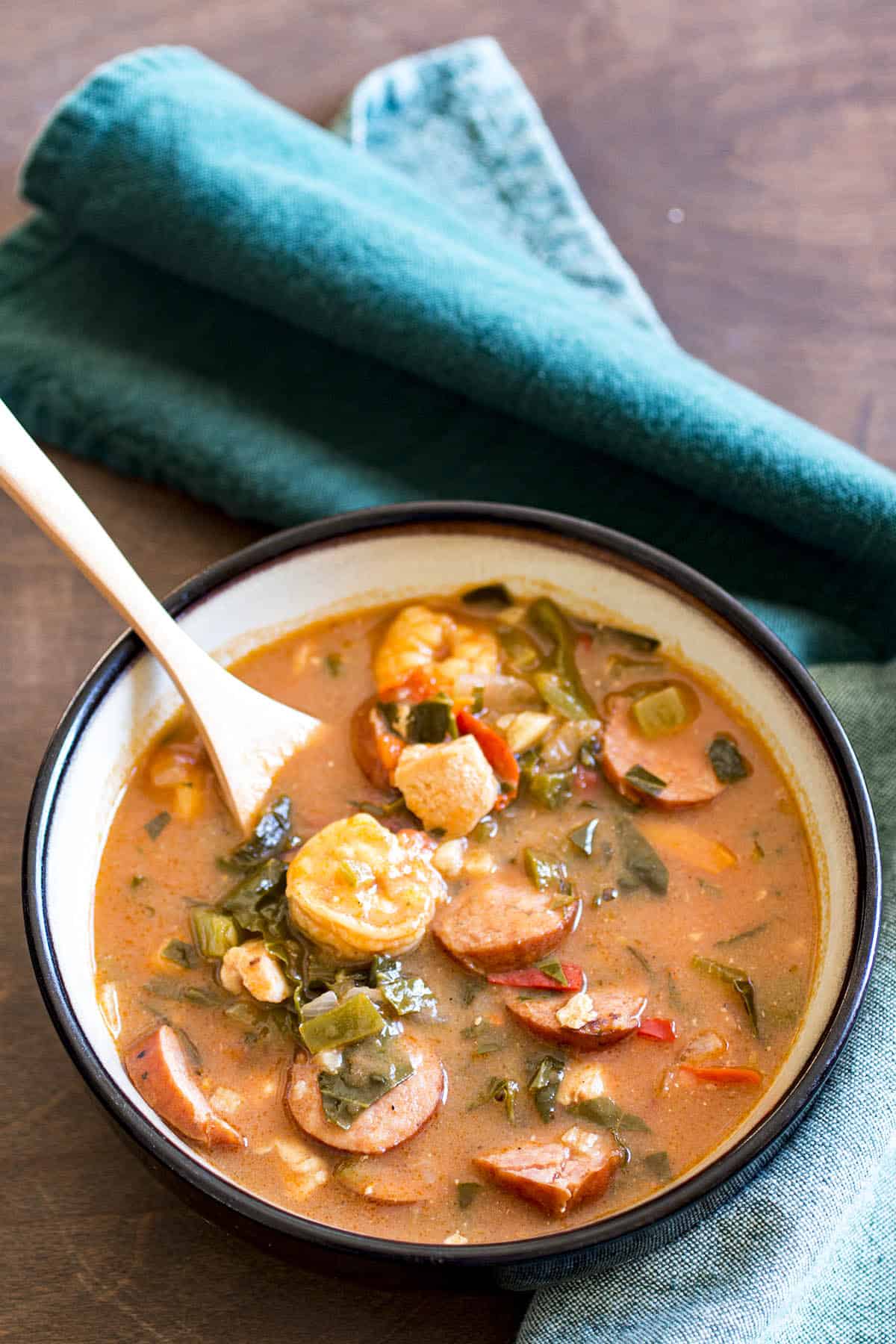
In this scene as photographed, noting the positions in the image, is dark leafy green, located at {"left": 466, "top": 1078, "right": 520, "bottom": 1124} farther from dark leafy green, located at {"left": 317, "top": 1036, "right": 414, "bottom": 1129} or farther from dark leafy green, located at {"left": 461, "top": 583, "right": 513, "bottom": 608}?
dark leafy green, located at {"left": 461, "top": 583, "right": 513, "bottom": 608}

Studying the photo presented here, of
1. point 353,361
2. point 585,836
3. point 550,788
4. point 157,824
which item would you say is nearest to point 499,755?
point 550,788

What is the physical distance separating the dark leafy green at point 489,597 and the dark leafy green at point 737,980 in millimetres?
839

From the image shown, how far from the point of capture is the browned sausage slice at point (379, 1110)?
7.02ft

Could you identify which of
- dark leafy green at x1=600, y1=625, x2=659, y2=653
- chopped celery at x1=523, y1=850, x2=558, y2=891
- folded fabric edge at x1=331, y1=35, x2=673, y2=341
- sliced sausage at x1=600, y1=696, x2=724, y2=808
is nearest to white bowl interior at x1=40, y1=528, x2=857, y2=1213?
dark leafy green at x1=600, y1=625, x2=659, y2=653

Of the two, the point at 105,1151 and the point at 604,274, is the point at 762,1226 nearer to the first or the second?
the point at 105,1151

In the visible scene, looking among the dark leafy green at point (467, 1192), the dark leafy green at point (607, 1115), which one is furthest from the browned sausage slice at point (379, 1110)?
the dark leafy green at point (607, 1115)

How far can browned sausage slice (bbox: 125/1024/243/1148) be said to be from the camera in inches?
84.6

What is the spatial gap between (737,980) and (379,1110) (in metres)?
0.64

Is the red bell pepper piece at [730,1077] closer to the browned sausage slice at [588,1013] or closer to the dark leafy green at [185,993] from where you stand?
the browned sausage slice at [588,1013]

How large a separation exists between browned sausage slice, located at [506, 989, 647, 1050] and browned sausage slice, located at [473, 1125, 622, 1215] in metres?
0.14

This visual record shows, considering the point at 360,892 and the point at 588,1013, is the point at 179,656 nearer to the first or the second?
the point at 360,892

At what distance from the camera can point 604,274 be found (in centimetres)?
334

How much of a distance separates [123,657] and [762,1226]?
1432 millimetres

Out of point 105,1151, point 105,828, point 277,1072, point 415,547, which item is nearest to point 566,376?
point 415,547
